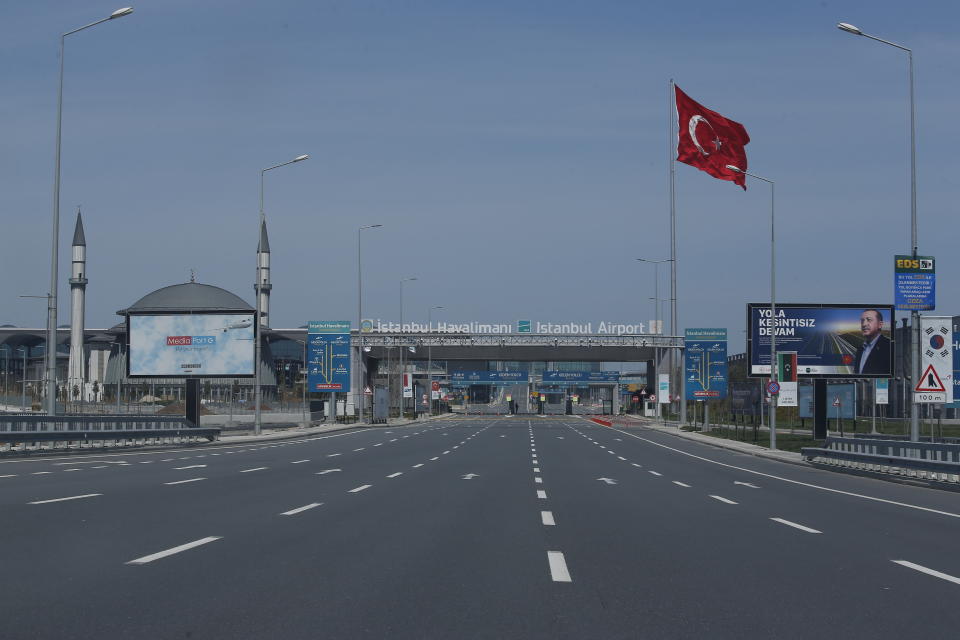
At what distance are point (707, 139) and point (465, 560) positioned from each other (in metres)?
44.1

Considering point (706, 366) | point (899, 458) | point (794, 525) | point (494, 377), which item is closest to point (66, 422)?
point (899, 458)

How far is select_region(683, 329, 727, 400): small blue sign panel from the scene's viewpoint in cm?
6512

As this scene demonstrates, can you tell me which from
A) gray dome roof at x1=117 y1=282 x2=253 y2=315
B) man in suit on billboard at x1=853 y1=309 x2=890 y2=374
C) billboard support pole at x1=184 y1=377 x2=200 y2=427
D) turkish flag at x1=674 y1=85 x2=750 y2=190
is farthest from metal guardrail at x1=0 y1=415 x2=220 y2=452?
gray dome roof at x1=117 y1=282 x2=253 y2=315

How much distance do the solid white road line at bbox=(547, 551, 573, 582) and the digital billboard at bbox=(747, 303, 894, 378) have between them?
132 ft

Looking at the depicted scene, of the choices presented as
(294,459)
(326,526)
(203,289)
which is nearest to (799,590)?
(326,526)

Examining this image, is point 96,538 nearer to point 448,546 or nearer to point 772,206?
point 448,546

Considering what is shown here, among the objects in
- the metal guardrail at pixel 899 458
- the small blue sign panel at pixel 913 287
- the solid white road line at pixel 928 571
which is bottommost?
the metal guardrail at pixel 899 458

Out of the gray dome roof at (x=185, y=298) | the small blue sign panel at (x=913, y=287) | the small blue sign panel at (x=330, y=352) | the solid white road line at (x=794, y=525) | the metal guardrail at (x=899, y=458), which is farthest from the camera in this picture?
the gray dome roof at (x=185, y=298)

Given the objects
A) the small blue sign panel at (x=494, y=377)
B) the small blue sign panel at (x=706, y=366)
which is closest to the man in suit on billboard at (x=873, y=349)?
the small blue sign panel at (x=706, y=366)

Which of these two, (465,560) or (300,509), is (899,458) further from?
(465,560)

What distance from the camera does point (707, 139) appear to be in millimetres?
51812

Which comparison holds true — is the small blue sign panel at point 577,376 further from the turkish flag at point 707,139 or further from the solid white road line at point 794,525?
the solid white road line at point 794,525

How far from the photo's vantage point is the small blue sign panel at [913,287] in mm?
29031

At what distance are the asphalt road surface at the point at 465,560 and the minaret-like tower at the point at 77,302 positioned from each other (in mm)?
102529
